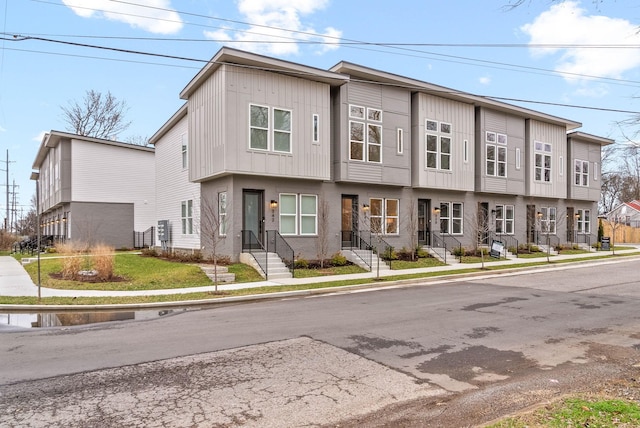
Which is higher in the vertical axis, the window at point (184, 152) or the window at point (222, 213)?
the window at point (184, 152)

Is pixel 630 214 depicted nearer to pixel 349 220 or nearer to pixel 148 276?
pixel 349 220

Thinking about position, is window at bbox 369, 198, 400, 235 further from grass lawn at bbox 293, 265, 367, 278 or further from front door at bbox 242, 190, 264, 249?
front door at bbox 242, 190, 264, 249

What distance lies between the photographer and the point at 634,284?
1453 cm

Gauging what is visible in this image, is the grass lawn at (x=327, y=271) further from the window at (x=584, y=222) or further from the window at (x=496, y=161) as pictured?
the window at (x=584, y=222)

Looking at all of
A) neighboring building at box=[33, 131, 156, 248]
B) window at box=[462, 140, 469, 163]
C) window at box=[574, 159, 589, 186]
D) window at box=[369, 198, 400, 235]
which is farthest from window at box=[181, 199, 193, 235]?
window at box=[574, 159, 589, 186]

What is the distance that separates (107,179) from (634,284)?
29.7 meters

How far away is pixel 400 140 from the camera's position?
859 inches

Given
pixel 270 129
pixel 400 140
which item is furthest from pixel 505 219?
pixel 270 129

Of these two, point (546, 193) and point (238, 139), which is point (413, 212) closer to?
point (238, 139)

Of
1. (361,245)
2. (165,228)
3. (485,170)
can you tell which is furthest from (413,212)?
(165,228)

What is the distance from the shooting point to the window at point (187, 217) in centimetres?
2253

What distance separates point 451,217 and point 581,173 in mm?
13702

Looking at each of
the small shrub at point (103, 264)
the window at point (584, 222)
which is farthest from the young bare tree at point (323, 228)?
the window at point (584, 222)

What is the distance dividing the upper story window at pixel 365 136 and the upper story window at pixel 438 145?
3.26 meters
